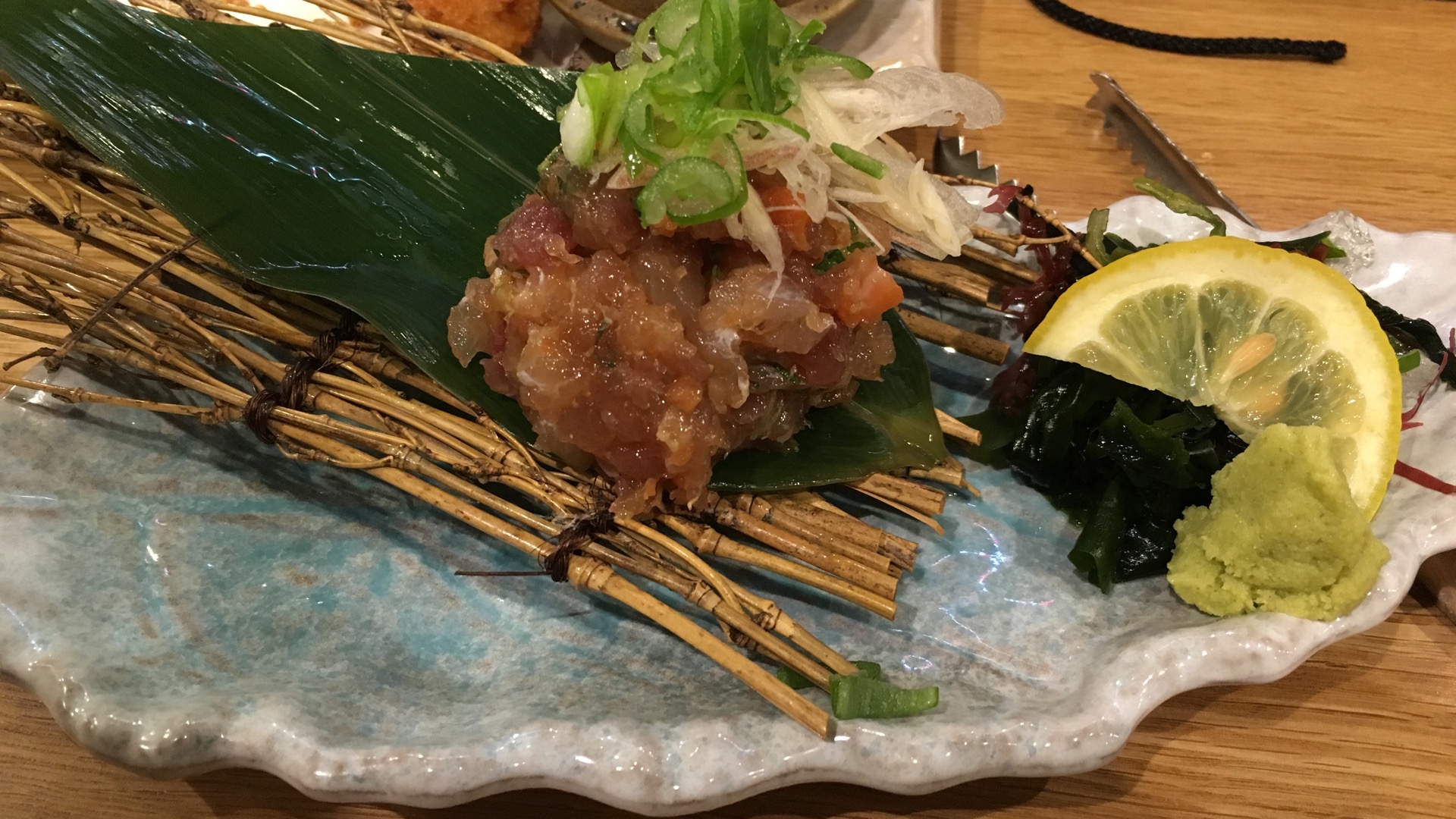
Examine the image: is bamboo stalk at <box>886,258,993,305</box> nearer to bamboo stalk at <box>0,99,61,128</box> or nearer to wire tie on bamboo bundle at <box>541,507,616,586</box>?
wire tie on bamboo bundle at <box>541,507,616,586</box>

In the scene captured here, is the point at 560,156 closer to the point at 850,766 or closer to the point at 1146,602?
the point at 850,766

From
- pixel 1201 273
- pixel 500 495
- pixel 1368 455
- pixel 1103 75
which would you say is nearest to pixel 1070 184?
pixel 1103 75

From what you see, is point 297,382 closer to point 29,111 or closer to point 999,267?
point 29,111

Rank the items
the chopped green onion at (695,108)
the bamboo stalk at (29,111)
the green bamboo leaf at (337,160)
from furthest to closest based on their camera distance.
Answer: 1. the bamboo stalk at (29,111)
2. the green bamboo leaf at (337,160)
3. the chopped green onion at (695,108)

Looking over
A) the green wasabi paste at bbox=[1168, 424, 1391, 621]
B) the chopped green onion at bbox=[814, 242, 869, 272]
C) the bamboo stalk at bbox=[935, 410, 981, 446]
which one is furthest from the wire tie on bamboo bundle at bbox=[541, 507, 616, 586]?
the green wasabi paste at bbox=[1168, 424, 1391, 621]

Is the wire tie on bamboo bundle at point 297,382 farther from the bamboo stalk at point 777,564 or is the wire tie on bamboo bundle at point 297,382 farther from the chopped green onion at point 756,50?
the chopped green onion at point 756,50

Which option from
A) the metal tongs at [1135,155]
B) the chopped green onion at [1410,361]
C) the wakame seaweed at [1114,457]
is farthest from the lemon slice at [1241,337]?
the metal tongs at [1135,155]
